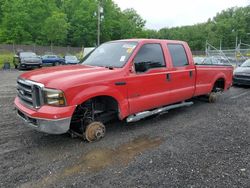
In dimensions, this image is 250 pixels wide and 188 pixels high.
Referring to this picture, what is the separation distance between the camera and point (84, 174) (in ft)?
12.1

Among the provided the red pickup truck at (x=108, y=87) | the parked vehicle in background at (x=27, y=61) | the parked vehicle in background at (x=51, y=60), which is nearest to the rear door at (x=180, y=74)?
the red pickup truck at (x=108, y=87)

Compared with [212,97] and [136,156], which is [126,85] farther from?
[212,97]

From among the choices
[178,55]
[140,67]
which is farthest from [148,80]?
[178,55]

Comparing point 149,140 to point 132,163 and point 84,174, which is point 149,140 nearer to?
point 132,163

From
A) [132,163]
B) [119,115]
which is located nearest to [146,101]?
[119,115]

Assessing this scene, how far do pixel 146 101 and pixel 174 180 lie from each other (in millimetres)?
2216

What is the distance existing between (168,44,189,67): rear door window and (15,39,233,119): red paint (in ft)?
0.37

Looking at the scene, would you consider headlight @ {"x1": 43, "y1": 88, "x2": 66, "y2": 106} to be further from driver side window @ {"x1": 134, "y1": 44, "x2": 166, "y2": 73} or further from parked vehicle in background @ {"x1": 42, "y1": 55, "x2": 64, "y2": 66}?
parked vehicle in background @ {"x1": 42, "y1": 55, "x2": 64, "y2": 66}

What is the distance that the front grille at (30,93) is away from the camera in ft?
13.9

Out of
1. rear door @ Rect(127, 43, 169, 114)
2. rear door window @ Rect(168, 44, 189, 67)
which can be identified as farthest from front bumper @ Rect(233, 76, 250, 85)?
rear door @ Rect(127, 43, 169, 114)

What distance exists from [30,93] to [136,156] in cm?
212

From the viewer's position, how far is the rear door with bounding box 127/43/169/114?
5.20 meters

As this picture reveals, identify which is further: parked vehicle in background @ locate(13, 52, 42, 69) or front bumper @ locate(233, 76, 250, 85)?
parked vehicle in background @ locate(13, 52, 42, 69)

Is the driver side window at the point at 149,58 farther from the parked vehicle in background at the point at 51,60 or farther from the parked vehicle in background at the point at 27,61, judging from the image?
the parked vehicle in background at the point at 51,60
